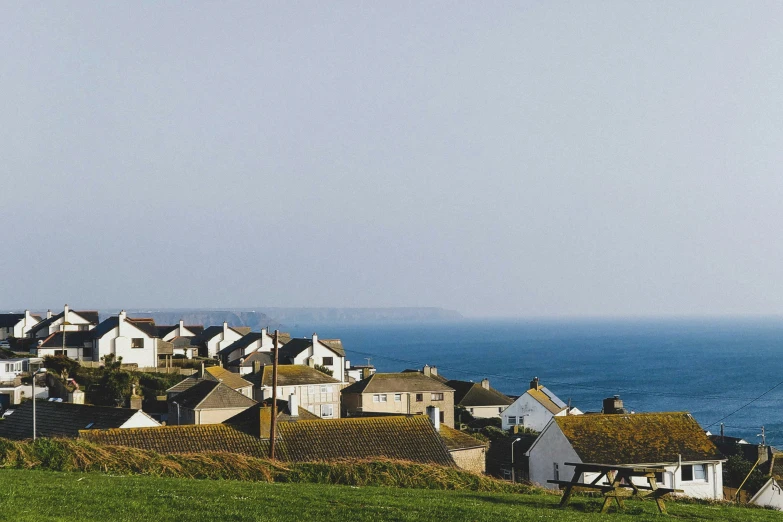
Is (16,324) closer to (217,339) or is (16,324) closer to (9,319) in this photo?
→ (9,319)

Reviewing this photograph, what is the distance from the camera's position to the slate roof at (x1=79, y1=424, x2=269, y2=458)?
96.6 ft

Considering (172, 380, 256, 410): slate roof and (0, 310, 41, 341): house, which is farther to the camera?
(0, 310, 41, 341): house

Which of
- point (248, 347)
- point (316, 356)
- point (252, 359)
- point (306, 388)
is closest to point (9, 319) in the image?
point (248, 347)

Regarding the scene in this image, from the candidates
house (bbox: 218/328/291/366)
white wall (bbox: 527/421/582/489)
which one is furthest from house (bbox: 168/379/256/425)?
house (bbox: 218/328/291/366)

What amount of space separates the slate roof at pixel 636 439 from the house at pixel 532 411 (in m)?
33.8

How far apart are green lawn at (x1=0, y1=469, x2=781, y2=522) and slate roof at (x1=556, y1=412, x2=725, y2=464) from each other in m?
15.0

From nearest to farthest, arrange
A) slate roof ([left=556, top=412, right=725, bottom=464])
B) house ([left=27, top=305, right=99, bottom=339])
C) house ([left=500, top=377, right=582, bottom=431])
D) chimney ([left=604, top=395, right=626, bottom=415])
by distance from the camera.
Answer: slate roof ([left=556, top=412, right=725, bottom=464]), chimney ([left=604, top=395, right=626, bottom=415]), house ([left=500, top=377, right=582, bottom=431]), house ([left=27, top=305, right=99, bottom=339])

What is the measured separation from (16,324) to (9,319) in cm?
294

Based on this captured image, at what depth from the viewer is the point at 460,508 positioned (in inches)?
659

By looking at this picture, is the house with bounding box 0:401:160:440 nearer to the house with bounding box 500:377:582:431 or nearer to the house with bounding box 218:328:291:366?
the house with bounding box 500:377:582:431

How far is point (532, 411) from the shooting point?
73188 mm

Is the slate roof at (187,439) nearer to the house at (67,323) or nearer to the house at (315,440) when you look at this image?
the house at (315,440)

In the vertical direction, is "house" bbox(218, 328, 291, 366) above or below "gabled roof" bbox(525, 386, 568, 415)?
above

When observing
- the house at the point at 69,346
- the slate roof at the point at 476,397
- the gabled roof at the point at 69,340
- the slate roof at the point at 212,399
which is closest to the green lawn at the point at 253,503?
the slate roof at the point at 212,399
